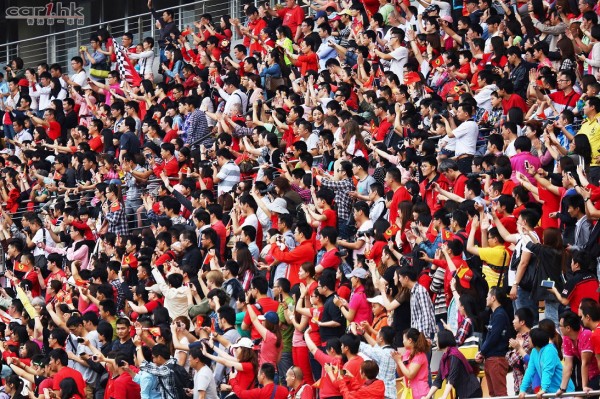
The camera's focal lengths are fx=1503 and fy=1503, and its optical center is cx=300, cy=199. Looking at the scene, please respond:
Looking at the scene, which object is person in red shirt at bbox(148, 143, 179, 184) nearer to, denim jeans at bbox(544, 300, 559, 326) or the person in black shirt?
the person in black shirt

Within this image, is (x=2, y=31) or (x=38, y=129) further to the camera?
(x=2, y=31)

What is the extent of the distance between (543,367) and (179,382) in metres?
4.06

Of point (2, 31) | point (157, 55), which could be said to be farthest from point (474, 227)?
point (2, 31)

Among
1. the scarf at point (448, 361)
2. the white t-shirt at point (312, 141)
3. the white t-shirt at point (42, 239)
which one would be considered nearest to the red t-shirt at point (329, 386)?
the scarf at point (448, 361)

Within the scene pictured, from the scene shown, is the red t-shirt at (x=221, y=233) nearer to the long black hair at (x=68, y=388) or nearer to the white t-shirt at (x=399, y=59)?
the long black hair at (x=68, y=388)

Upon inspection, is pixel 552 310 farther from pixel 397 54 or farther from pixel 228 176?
pixel 397 54

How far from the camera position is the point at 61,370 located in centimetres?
1609

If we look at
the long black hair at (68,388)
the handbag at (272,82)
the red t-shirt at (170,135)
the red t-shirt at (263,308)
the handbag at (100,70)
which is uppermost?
the handbag at (272,82)

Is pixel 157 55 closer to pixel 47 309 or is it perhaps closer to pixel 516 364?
pixel 47 309

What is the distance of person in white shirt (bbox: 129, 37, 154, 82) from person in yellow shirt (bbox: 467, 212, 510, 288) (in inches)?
498

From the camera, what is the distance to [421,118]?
19.5 m

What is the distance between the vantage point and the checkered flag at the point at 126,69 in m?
26.4

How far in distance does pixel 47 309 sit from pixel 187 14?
1423cm

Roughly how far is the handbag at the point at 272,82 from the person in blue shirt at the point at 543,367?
11.3 metres
